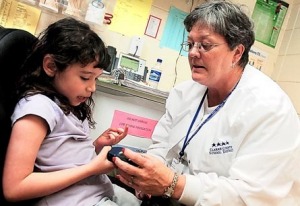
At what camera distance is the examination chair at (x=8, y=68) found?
0.85 meters

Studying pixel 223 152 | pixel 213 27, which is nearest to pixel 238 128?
pixel 223 152

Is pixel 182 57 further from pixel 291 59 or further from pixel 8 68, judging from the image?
pixel 8 68

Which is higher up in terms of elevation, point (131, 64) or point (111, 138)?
point (131, 64)

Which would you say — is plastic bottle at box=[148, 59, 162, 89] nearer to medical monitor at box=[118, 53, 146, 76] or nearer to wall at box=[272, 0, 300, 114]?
medical monitor at box=[118, 53, 146, 76]

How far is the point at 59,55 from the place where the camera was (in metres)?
0.99

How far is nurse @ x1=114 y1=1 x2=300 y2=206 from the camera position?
0.99 m

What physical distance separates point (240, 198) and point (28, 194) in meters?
0.67

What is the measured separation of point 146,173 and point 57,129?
32 centimetres

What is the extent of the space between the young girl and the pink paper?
703 millimetres

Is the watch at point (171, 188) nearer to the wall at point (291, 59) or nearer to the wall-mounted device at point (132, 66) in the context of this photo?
the wall-mounted device at point (132, 66)

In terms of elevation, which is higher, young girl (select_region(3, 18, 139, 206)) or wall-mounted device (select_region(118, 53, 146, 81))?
wall-mounted device (select_region(118, 53, 146, 81))

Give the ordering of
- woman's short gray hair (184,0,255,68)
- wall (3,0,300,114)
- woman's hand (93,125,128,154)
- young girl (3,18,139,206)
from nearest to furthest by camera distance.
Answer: young girl (3,18,139,206) < woman's short gray hair (184,0,255,68) < woman's hand (93,125,128,154) < wall (3,0,300,114)

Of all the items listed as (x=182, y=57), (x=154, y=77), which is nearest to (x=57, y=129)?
(x=154, y=77)

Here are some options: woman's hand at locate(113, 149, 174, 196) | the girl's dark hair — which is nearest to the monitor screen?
the girl's dark hair
